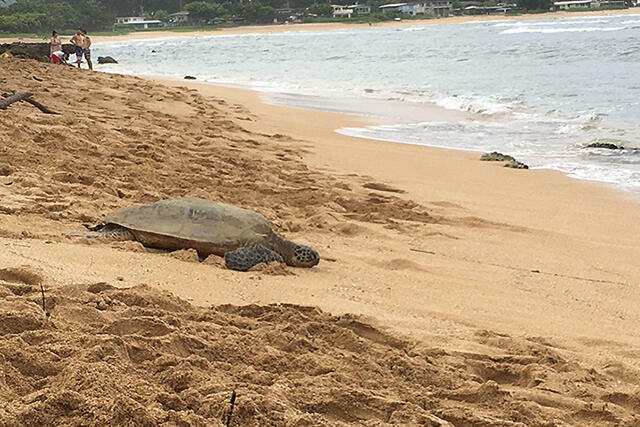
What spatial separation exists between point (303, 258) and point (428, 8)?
105 metres

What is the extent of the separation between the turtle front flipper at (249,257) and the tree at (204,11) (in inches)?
3857

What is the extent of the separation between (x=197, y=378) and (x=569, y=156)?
8.68 meters

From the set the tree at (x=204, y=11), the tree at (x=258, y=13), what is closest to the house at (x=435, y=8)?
the tree at (x=258, y=13)

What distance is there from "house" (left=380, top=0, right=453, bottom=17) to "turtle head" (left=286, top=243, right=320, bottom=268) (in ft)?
332

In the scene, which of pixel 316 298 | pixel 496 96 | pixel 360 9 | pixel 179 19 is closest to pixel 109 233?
pixel 316 298

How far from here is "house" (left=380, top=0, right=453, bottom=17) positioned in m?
101

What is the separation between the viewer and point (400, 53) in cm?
3666

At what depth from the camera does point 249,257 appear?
4289mm

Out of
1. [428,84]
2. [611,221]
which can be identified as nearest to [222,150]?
[611,221]

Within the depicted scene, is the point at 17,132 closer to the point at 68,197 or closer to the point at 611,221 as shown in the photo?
the point at 68,197

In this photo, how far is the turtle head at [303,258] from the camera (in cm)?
457

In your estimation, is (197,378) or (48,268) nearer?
(197,378)

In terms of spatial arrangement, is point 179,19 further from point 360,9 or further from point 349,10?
point 360,9

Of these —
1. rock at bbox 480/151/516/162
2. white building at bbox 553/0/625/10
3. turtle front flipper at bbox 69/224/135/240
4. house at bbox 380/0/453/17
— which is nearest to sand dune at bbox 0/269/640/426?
turtle front flipper at bbox 69/224/135/240
